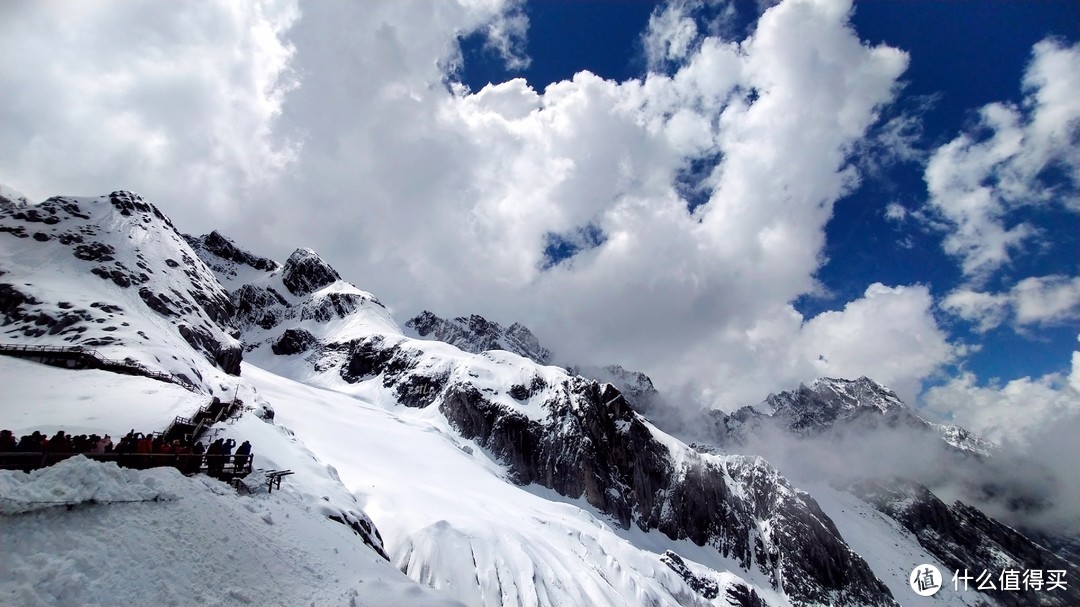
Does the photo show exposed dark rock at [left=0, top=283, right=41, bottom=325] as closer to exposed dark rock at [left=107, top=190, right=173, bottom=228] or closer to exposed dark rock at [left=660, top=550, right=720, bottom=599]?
exposed dark rock at [left=107, top=190, right=173, bottom=228]

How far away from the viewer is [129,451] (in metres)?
19.0

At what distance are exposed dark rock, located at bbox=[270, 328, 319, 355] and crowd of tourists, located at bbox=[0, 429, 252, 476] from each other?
169276mm

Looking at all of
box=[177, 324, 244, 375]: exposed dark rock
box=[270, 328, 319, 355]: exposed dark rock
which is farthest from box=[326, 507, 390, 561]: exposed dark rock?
box=[270, 328, 319, 355]: exposed dark rock

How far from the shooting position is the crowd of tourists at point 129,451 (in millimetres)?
17141

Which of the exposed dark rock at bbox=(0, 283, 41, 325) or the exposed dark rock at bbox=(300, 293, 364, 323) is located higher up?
the exposed dark rock at bbox=(300, 293, 364, 323)

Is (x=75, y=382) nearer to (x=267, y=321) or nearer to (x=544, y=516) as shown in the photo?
(x=544, y=516)

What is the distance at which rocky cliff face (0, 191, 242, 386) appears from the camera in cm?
5522

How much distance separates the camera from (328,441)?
7806cm

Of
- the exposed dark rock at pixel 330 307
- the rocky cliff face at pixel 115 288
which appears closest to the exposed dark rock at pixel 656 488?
the rocky cliff face at pixel 115 288

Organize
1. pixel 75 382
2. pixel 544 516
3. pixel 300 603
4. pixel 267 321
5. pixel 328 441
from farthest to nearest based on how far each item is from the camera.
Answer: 1. pixel 267 321
2. pixel 544 516
3. pixel 328 441
4. pixel 75 382
5. pixel 300 603

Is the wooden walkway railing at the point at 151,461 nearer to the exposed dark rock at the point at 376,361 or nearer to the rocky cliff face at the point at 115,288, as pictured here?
the rocky cliff face at the point at 115,288

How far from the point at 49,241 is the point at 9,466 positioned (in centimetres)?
9041

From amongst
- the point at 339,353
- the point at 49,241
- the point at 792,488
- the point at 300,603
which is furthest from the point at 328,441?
the point at 792,488

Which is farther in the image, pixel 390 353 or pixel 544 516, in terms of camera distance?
pixel 390 353
